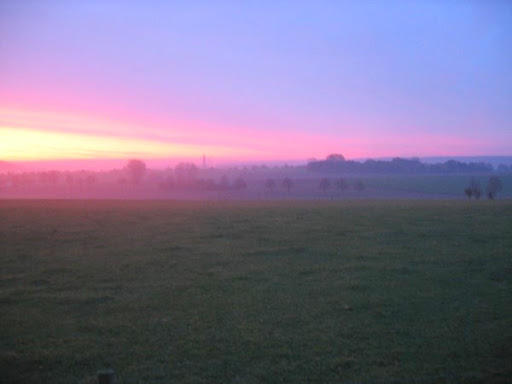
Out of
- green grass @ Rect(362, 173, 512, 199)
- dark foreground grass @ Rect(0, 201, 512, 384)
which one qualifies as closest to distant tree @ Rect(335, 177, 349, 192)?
green grass @ Rect(362, 173, 512, 199)

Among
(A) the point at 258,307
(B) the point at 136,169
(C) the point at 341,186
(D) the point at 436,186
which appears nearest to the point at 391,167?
(D) the point at 436,186

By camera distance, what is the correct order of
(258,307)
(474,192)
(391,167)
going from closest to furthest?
(258,307), (474,192), (391,167)

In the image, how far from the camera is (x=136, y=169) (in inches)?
4146

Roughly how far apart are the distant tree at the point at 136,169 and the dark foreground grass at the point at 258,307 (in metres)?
81.4

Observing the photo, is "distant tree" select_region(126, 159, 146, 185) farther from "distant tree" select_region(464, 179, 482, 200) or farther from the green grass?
"distant tree" select_region(464, 179, 482, 200)

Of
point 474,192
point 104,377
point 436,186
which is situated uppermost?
point 436,186

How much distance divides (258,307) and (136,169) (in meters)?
98.5

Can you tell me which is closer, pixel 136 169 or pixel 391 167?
pixel 136 169

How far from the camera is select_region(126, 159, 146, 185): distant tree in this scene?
10391 centimetres

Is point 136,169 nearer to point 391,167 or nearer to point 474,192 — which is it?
point 474,192

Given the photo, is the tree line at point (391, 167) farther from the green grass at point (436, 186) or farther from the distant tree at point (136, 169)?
the distant tree at point (136, 169)

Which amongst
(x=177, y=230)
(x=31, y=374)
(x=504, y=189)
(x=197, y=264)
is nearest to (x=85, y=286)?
(x=197, y=264)

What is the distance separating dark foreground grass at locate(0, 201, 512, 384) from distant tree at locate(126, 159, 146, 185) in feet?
267

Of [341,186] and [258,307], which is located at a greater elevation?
[341,186]
